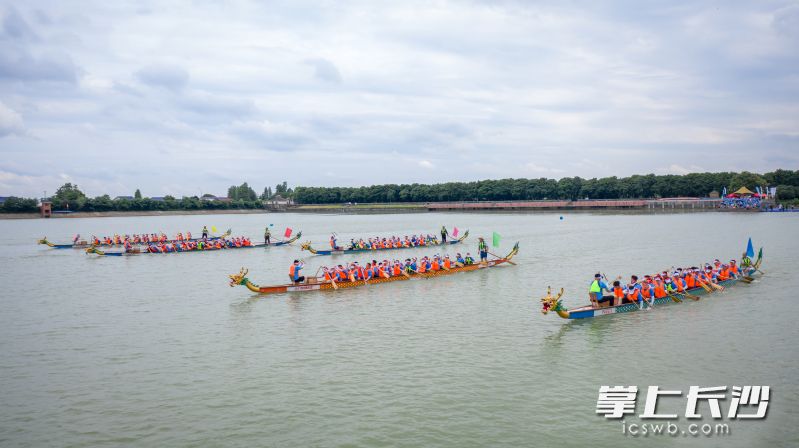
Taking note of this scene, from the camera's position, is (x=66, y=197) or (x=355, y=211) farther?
(x=355, y=211)

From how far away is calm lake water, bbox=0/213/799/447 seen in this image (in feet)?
33.9

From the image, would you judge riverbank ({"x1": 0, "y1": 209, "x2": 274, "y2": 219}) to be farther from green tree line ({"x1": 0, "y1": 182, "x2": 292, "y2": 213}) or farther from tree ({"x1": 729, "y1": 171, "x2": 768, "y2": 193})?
tree ({"x1": 729, "y1": 171, "x2": 768, "y2": 193})

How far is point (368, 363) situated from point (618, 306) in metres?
9.11

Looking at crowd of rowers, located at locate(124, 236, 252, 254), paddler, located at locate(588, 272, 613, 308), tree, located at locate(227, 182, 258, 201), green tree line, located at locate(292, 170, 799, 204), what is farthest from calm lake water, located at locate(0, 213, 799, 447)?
tree, located at locate(227, 182, 258, 201)

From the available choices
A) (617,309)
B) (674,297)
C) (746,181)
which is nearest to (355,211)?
(746,181)

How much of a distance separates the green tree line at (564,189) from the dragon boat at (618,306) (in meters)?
104

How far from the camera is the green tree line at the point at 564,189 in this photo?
4727 inches

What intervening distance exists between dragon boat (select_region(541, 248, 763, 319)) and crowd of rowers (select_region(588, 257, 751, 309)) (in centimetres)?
13

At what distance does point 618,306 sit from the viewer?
18359 mm

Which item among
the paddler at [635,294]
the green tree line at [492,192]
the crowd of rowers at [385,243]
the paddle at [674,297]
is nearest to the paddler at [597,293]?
the paddler at [635,294]

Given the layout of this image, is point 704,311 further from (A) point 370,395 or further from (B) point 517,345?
(A) point 370,395

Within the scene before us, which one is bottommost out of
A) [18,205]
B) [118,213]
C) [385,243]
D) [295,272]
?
[385,243]

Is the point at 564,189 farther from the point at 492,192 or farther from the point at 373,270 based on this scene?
the point at 373,270

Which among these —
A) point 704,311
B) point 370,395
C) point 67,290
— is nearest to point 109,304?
point 67,290
